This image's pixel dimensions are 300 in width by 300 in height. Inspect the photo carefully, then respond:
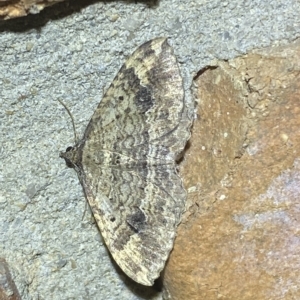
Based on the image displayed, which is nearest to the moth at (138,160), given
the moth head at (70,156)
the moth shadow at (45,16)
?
the moth head at (70,156)

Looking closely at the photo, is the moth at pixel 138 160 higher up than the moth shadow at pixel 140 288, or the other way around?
the moth at pixel 138 160

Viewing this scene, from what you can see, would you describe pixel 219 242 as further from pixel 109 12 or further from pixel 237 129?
pixel 109 12

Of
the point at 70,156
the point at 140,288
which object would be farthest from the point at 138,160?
the point at 140,288

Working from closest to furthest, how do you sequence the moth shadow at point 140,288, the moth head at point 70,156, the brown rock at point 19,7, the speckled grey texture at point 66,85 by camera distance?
the brown rock at point 19,7
the speckled grey texture at point 66,85
the moth head at point 70,156
the moth shadow at point 140,288

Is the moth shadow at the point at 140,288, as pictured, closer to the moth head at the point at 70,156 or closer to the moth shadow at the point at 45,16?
the moth head at the point at 70,156

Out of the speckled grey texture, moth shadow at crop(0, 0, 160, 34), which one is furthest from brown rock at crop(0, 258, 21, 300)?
moth shadow at crop(0, 0, 160, 34)

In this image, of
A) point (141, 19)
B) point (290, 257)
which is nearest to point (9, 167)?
point (141, 19)
